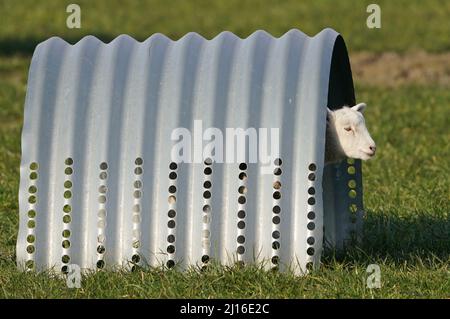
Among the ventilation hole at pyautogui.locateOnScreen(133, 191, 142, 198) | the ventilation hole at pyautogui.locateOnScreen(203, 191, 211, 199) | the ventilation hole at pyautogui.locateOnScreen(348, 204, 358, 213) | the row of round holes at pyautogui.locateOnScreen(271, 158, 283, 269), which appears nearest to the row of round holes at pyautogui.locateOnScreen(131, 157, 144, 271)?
the ventilation hole at pyautogui.locateOnScreen(133, 191, 142, 198)

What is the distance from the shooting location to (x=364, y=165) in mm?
10750

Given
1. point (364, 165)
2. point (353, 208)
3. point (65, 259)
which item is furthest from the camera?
point (364, 165)

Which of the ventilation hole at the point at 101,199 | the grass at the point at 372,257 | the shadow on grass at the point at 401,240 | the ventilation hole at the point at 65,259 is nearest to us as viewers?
the grass at the point at 372,257

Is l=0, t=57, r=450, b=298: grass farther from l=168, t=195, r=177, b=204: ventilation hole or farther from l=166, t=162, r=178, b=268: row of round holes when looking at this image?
l=168, t=195, r=177, b=204: ventilation hole

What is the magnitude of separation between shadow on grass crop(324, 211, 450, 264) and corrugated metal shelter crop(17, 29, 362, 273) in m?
0.62

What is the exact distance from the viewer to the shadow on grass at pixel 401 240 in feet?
23.8

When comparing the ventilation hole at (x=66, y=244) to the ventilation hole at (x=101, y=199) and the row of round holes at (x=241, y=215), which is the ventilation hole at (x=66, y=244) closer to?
the ventilation hole at (x=101, y=199)

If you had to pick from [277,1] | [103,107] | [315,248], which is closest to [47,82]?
[103,107]

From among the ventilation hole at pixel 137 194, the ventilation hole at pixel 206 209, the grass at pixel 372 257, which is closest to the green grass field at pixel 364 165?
the grass at pixel 372 257

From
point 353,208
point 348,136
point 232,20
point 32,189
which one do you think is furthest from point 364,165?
point 232,20

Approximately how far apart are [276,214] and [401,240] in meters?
1.29

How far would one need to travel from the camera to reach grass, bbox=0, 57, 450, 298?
21.3 feet

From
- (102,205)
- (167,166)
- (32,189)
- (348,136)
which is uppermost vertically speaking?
(348,136)

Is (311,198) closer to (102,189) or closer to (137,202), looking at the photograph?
(137,202)
